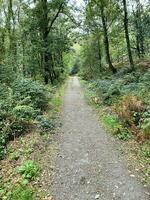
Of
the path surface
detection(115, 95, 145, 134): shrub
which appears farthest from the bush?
detection(115, 95, 145, 134): shrub

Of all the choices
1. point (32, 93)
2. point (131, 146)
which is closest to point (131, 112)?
point (131, 146)

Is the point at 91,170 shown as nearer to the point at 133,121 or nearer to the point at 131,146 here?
the point at 131,146

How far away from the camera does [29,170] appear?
23.8ft

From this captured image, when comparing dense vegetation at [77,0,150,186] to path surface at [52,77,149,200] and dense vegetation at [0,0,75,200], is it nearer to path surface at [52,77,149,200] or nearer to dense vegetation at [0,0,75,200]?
path surface at [52,77,149,200]

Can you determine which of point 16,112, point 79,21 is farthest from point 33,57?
point 16,112

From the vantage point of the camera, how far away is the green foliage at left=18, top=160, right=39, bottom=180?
7056 millimetres

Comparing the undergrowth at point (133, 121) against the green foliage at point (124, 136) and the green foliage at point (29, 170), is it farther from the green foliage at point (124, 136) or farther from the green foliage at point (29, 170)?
the green foliage at point (29, 170)

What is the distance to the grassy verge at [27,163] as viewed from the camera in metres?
6.42

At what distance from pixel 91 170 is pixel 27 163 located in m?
1.88

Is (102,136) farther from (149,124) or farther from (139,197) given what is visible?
(139,197)

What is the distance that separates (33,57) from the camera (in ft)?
83.3

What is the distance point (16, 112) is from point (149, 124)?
5.47 metres

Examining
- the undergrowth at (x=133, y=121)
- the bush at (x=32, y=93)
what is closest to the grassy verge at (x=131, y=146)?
the undergrowth at (x=133, y=121)

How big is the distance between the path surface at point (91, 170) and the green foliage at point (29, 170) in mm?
606
